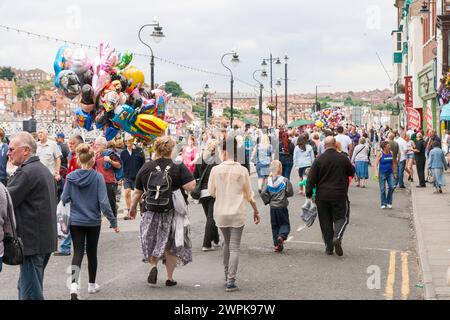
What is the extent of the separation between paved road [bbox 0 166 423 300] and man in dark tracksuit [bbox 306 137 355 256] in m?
0.37

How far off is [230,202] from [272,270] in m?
1.55

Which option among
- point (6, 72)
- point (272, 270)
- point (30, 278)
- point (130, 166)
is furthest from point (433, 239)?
point (6, 72)

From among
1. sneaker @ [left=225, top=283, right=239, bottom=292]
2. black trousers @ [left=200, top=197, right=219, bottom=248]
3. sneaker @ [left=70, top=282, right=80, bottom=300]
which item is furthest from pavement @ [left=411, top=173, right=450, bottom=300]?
sneaker @ [left=70, top=282, right=80, bottom=300]

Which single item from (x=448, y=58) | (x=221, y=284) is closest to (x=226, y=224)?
(x=221, y=284)

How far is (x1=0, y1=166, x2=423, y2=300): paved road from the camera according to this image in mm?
8625

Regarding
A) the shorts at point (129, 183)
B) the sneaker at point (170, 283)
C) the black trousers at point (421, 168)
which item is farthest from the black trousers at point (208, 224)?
the black trousers at point (421, 168)

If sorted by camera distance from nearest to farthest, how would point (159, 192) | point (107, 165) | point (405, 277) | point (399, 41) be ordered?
point (159, 192) < point (405, 277) < point (107, 165) < point (399, 41)

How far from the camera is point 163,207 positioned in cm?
888

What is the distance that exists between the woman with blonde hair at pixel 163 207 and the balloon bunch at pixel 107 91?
10.00 meters

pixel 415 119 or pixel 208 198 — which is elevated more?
pixel 415 119

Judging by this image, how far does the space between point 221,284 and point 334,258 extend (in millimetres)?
2506

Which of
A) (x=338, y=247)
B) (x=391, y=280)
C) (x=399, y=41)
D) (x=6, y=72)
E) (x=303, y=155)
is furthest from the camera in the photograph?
(x=6, y=72)

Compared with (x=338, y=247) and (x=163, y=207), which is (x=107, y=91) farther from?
(x=163, y=207)

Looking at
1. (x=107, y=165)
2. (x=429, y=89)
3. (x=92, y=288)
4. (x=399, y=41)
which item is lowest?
(x=92, y=288)
